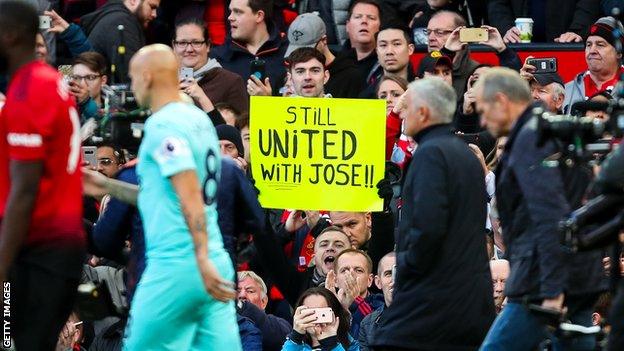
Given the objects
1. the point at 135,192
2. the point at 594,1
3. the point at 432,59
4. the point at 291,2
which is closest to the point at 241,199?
the point at 135,192

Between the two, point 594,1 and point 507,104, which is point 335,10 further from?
point 507,104

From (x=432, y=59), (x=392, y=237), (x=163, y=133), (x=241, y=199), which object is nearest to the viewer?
(x=163, y=133)

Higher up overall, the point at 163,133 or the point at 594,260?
the point at 163,133

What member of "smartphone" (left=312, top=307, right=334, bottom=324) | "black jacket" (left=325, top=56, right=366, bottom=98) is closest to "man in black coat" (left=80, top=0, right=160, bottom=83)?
"black jacket" (left=325, top=56, right=366, bottom=98)

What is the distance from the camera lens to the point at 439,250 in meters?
9.41

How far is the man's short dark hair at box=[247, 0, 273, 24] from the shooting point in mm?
16469

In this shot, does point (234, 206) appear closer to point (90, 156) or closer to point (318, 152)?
point (318, 152)

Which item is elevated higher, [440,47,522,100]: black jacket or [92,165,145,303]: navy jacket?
[440,47,522,100]: black jacket

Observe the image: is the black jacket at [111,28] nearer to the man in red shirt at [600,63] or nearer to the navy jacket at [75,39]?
the navy jacket at [75,39]

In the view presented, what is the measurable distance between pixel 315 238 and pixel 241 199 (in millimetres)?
3825

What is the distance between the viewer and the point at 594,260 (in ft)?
30.0

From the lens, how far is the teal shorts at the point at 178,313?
832 centimetres

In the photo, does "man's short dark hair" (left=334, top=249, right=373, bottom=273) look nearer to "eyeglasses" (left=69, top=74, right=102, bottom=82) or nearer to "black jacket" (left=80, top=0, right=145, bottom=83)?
"eyeglasses" (left=69, top=74, right=102, bottom=82)

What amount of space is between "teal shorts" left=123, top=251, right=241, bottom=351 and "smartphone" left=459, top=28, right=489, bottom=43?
6302mm
